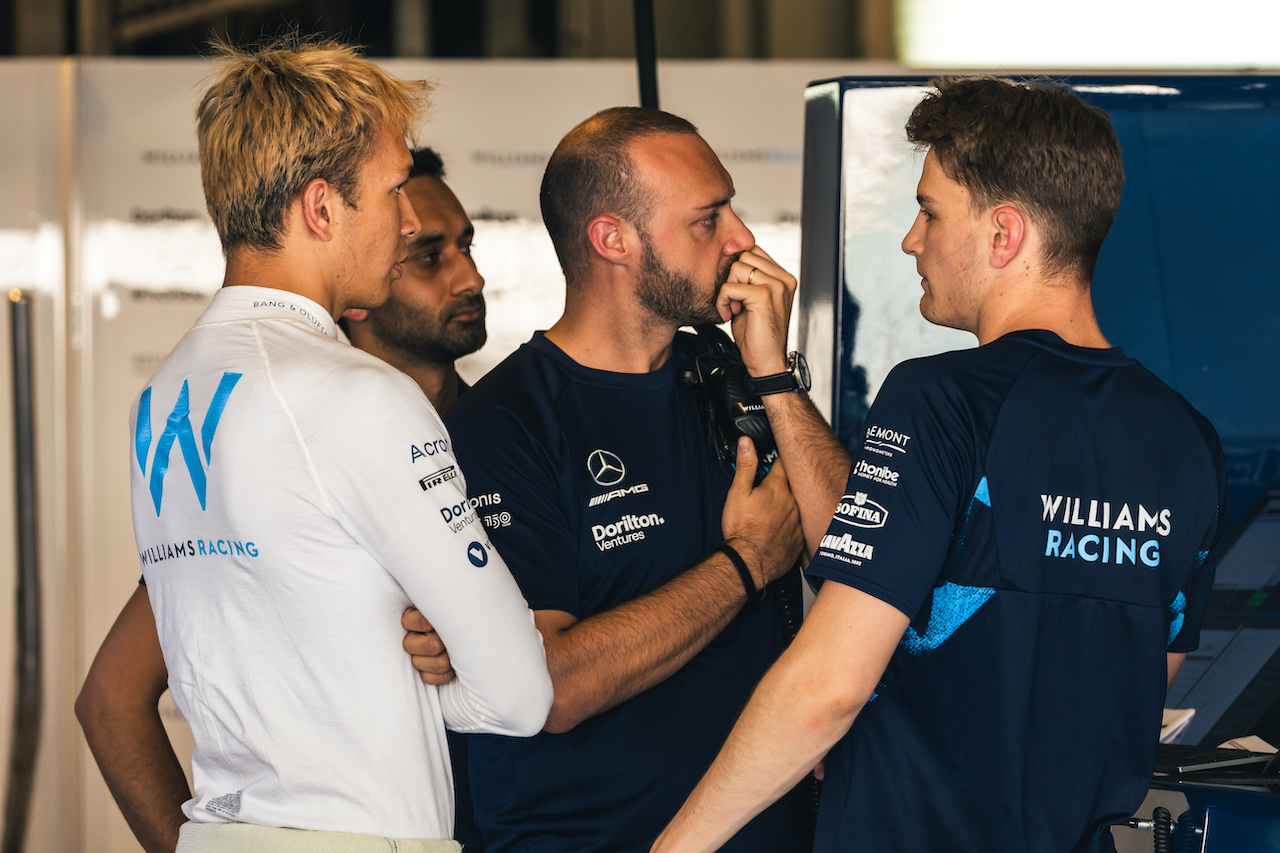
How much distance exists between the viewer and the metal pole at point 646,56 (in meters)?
2.30

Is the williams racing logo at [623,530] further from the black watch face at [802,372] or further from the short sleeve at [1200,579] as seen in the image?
the short sleeve at [1200,579]

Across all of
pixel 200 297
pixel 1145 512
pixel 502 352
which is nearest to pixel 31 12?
pixel 200 297

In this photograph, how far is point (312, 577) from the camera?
1.15 m

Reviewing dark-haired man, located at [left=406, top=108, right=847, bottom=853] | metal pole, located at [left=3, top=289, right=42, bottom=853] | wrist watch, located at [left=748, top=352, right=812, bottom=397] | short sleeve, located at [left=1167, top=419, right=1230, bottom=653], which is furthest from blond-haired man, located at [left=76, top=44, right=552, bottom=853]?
metal pole, located at [left=3, top=289, right=42, bottom=853]

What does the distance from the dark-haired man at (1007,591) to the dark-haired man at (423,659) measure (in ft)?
1.44

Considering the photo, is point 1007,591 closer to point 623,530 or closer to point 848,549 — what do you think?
point 848,549

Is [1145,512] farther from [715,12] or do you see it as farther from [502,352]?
[715,12]

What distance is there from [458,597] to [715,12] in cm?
447

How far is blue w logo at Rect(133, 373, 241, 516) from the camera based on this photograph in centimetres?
117

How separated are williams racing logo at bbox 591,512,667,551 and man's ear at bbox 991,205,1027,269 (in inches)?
24.3

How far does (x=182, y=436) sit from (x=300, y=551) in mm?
187

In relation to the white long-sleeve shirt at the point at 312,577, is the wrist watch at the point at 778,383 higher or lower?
higher

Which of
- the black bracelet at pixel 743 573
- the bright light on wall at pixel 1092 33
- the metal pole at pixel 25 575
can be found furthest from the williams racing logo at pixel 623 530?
the bright light on wall at pixel 1092 33

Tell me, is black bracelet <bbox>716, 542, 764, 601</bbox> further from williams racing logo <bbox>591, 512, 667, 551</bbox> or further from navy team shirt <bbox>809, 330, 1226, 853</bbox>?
navy team shirt <bbox>809, 330, 1226, 853</bbox>
